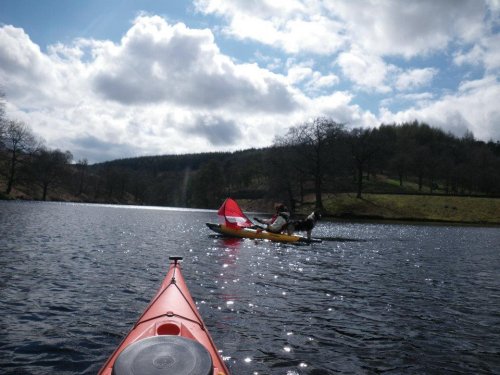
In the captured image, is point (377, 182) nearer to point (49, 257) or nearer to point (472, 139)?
point (472, 139)

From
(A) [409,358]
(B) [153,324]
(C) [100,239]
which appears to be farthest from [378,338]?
(C) [100,239]

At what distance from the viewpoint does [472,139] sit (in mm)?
136000

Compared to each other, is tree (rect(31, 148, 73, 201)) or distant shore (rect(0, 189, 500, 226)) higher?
tree (rect(31, 148, 73, 201))

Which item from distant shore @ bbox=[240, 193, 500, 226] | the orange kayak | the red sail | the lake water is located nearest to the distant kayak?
the red sail


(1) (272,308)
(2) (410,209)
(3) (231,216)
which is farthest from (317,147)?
(1) (272,308)

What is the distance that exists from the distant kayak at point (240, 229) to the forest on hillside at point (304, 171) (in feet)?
124

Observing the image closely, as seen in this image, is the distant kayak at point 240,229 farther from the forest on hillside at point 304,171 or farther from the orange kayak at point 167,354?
the forest on hillside at point 304,171

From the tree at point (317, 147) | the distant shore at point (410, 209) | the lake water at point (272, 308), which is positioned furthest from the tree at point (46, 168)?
the lake water at point (272, 308)

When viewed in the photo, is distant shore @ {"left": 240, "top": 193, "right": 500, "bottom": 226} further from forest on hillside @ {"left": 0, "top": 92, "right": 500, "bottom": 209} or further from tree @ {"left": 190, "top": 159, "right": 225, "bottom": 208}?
tree @ {"left": 190, "top": 159, "right": 225, "bottom": 208}

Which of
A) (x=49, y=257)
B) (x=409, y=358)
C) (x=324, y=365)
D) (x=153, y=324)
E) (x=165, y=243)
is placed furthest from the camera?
(x=165, y=243)

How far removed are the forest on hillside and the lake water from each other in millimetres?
47823

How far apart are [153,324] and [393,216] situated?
61605 millimetres

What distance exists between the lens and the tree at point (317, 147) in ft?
213

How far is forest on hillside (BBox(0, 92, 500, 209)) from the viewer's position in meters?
66.2
